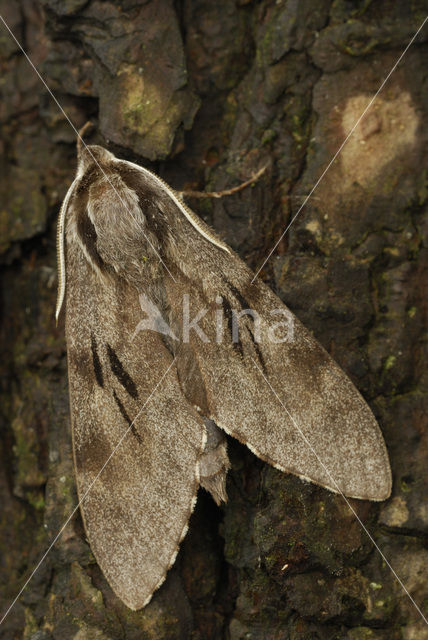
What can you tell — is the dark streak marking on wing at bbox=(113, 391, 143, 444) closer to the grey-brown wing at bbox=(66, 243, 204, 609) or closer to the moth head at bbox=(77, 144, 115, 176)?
the grey-brown wing at bbox=(66, 243, 204, 609)

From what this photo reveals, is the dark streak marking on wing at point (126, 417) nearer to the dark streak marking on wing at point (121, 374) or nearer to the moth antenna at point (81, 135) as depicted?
the dark streak marking on wing at point (121, 374)

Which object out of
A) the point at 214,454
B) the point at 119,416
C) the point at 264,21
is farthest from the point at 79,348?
the point at 264,21

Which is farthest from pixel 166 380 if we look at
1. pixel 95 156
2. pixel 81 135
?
pixel 81 135

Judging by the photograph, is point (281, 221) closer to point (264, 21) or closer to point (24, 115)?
point (264, 21)
